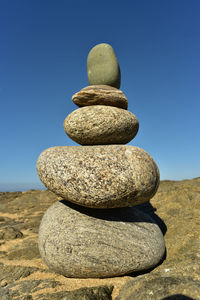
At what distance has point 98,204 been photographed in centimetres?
504

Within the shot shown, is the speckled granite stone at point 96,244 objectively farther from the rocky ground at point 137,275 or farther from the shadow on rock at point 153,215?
the shadow on rock at point 153,215

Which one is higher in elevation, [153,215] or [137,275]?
[137,275]

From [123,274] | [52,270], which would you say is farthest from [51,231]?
[123,274]

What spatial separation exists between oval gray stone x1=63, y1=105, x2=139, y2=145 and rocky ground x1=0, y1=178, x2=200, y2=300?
3.64 meters

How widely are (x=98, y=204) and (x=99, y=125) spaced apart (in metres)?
2.30

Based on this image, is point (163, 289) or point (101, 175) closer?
point (163, 289)

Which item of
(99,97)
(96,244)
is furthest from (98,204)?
(99,97)

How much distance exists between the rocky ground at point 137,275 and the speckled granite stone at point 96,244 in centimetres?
27

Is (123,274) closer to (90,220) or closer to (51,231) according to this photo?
(90,220)

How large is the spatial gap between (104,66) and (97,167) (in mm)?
3956

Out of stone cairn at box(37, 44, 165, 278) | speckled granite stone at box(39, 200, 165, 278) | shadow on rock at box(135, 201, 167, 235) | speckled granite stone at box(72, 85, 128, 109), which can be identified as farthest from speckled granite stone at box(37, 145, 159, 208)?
shadow on rock at box(135, 201, 167, 235)

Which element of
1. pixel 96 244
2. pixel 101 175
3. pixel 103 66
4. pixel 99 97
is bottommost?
pixel 96 244

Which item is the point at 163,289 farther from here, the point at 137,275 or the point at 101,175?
the point at 101,175

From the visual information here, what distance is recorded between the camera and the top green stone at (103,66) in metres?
7.09
